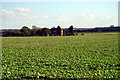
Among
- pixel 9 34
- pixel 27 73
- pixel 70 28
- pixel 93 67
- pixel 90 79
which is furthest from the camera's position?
pixel 70 28

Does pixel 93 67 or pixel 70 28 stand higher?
pixel 70 28

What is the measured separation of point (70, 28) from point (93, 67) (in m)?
88.1

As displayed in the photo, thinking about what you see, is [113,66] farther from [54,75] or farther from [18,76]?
[18,76]

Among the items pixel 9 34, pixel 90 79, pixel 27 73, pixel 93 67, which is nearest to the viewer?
pixel 90 79

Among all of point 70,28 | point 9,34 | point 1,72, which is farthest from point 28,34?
point 1,72

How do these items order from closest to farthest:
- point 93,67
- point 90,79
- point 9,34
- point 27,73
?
point 90,79 < point 27,73 < point 93,67 < point 9,34

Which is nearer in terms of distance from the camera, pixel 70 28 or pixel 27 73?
pixel 27 73

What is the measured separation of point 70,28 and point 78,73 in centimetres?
8972

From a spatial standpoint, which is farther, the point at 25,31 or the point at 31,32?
the point at 31,32

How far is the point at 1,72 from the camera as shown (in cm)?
1026

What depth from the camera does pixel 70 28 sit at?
99.1 meters

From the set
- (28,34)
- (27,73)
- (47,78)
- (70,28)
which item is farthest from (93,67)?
(70,28)

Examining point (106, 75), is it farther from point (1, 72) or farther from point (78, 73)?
point (1, 72)

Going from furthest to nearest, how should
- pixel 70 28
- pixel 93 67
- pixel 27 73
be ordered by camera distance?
pixel 70 28
pixel 93 67
pixel 27 73
